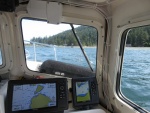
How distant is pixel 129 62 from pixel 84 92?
A: 0.58 metres

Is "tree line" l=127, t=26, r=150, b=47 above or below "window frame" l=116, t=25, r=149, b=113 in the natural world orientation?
above

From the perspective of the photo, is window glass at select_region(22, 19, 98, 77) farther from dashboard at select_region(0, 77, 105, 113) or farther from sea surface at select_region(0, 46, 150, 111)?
dashboard at select_region(0, 77, 105, 113)

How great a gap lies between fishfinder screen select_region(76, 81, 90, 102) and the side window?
40 cm

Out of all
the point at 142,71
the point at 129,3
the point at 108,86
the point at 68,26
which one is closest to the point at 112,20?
the point at 129,3

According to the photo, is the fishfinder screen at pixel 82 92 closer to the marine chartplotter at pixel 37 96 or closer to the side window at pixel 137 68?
the marine chartplotter at pixel 37 96

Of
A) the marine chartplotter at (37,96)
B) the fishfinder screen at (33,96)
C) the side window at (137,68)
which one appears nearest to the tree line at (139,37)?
the side window at (137,68)

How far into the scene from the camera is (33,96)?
1.32m

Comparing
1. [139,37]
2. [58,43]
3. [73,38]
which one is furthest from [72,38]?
[139,37]

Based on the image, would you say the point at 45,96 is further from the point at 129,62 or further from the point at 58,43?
the point at 129,62

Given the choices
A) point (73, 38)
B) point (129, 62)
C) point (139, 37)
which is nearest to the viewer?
point (139, 37)

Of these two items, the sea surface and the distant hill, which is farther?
the distant hill

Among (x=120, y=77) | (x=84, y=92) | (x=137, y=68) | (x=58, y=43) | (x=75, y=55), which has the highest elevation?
(x=58, y=43)

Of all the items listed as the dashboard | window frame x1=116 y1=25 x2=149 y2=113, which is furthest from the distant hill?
the dashboard

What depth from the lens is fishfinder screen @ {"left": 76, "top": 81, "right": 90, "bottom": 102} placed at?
1.52 meters
